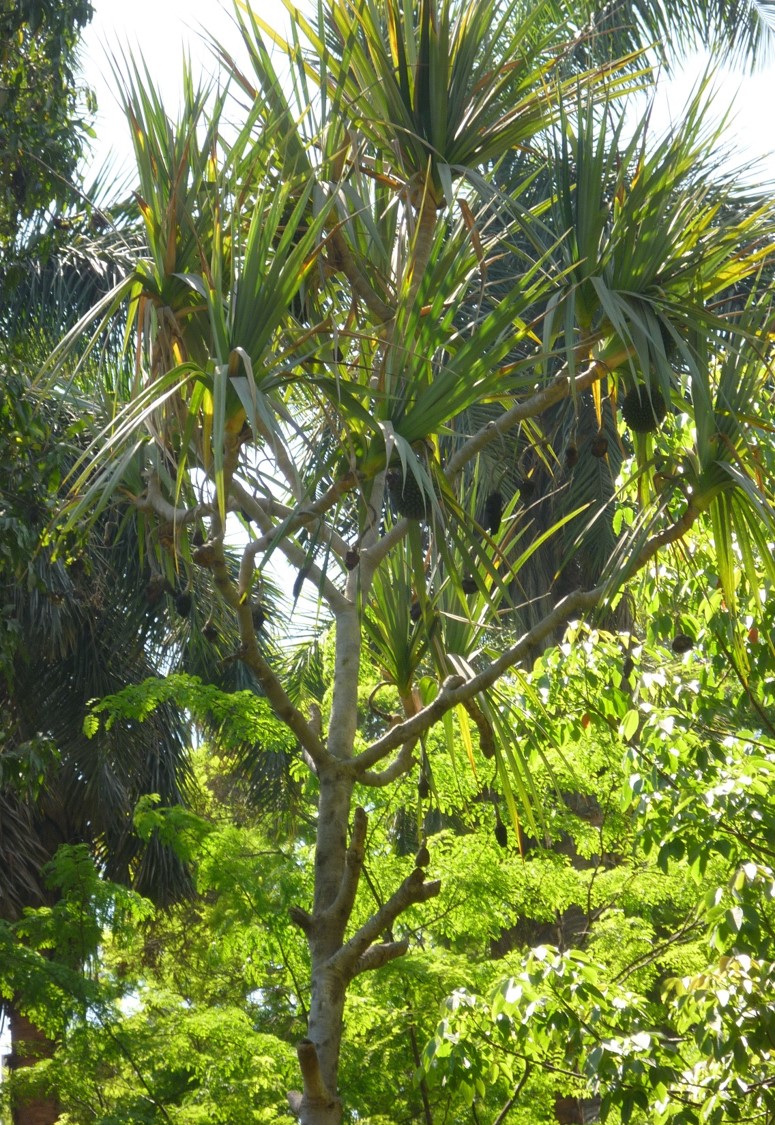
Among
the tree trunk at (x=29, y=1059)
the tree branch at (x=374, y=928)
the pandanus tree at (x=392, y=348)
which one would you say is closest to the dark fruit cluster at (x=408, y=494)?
the pandanus tree at (x=392, y=348)

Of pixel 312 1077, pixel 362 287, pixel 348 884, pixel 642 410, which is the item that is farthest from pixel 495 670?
pixel 362 287

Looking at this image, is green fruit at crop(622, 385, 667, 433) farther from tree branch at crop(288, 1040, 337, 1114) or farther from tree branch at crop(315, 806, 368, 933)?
tree branch at crop(288, 1040, 337, 1114)

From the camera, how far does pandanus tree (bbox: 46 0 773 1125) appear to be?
286 cm

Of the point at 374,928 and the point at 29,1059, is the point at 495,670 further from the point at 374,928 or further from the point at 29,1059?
the point at 29,1059

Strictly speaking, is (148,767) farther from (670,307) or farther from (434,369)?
(670,307)

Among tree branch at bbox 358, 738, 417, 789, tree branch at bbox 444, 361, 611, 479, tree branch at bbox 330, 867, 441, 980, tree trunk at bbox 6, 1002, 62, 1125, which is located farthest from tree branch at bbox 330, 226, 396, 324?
tree trunk at bbox 6, 1002, 62, 1125

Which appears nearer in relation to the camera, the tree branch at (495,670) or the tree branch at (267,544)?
the tree branch at (267,544)

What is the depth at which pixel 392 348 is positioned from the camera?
2920 mm

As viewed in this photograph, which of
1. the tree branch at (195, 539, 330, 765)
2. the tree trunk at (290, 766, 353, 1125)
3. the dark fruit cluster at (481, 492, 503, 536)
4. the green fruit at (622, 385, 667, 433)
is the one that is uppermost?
the green fruit at (622, 385, 667, 433)

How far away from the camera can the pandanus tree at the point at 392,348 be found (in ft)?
9.37

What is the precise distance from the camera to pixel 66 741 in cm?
908

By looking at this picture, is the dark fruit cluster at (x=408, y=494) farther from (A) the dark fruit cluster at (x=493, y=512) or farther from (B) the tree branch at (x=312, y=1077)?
(B) the tree branch at (x=312, y=1077)

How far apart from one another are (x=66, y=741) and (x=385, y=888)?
3636 mm

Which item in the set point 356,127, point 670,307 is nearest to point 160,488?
point 356,127
